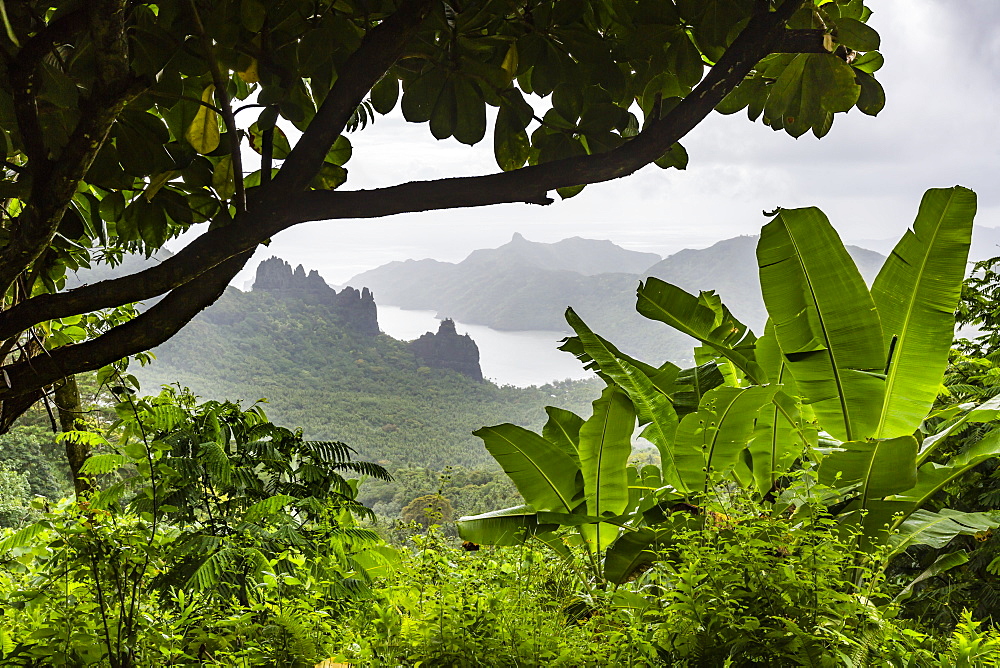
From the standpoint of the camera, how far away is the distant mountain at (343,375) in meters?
19.8

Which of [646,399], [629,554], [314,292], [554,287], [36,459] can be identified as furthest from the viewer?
[554,287]

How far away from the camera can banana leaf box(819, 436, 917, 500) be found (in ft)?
4.05

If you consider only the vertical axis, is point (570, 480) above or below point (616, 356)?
below

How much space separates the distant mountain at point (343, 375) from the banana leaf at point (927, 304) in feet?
56.3

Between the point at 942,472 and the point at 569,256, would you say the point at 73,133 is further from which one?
the point at 569,256

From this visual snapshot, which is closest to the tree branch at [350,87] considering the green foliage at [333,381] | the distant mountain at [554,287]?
the distant mountain at [554,287]

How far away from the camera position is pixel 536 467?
1649 millimetres

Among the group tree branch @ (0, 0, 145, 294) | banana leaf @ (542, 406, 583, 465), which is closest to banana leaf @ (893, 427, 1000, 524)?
banana leaf @ (542, 406, 583, 465)

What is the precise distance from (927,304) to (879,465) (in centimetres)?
49

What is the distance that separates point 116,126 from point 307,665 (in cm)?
82

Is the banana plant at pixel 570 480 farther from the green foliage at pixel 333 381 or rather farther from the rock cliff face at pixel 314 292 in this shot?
the rock cliff face at pixel 314 292

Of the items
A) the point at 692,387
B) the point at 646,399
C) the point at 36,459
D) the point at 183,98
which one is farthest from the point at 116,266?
the point at 36,459

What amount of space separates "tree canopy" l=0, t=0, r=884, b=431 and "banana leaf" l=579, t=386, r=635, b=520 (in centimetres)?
67

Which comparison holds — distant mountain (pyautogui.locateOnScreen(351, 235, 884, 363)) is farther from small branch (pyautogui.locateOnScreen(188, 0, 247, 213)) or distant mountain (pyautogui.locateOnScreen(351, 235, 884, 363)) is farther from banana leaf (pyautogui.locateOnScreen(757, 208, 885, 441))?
small branch (pyautogui.locateOnScreen(188, 0, 247, 213))
